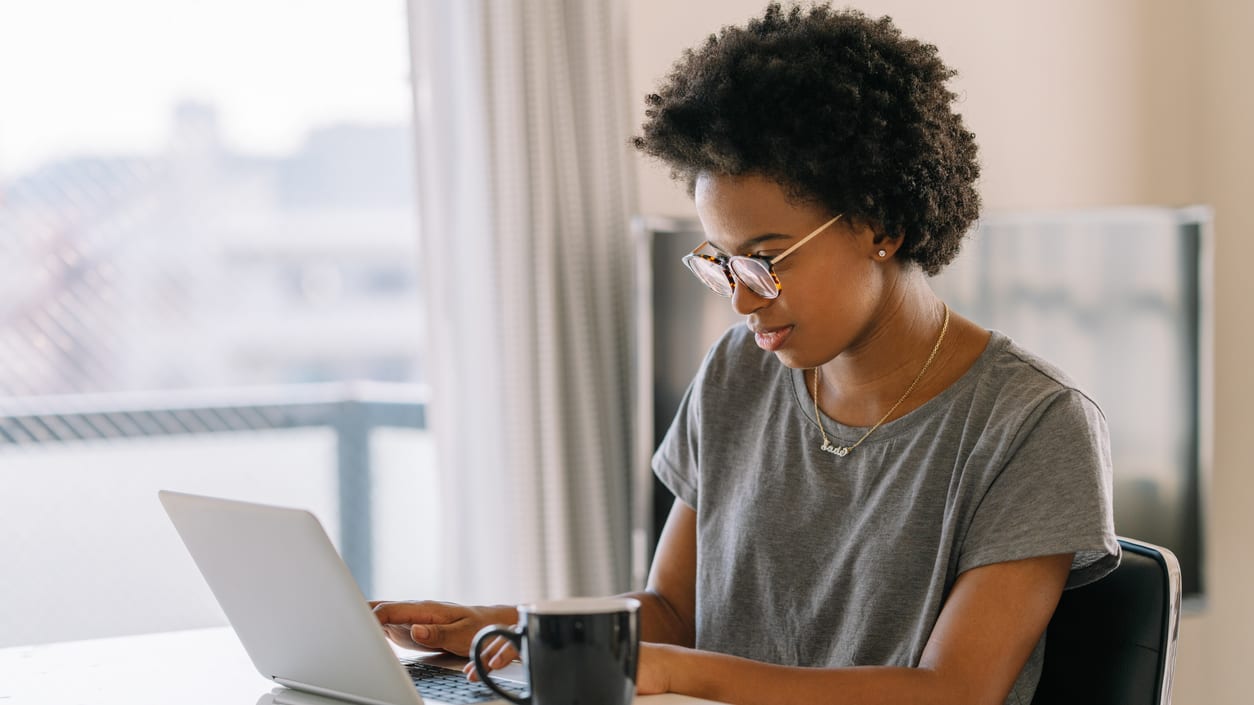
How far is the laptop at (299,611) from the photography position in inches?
36.7

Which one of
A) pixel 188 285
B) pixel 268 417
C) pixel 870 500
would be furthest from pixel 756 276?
pixel 188 285

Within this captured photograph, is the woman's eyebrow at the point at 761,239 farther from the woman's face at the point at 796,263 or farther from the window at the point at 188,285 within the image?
the window at the point at 188,285

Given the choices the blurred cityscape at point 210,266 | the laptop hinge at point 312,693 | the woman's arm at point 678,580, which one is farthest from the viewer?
the blurred cityscape at point 210,266

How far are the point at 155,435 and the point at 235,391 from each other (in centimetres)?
19

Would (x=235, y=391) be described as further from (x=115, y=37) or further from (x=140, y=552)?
(x=115, y=37)

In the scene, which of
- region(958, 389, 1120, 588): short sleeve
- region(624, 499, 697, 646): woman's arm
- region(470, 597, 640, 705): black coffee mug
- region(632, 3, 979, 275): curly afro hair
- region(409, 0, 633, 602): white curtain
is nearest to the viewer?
region(470, 597, 640, 705): black coffee mug

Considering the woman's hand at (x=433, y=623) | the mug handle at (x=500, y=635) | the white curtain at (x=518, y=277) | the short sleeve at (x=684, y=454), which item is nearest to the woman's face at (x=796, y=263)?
the short sleeve at (x=684, y=454)

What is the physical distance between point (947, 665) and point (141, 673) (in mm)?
736

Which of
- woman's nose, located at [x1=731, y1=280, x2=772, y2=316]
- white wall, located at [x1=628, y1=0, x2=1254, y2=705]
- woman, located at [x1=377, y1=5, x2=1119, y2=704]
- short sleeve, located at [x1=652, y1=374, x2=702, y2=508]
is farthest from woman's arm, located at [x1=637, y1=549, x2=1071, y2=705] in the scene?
white wall, located at [x1=628, y1=0, x2=1254, y2=705]

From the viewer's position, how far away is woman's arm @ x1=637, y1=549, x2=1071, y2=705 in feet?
3.48

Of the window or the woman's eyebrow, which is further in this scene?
the window

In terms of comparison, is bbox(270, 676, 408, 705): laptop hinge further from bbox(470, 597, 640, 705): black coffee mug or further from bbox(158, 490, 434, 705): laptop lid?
bbox(470, 597, 640, 705): black coffee mug

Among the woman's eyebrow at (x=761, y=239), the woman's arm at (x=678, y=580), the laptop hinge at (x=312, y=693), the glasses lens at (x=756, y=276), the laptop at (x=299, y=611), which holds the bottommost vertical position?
the woman's arm at (x=678, y=580)

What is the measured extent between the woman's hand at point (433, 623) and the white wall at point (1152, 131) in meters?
2.00
